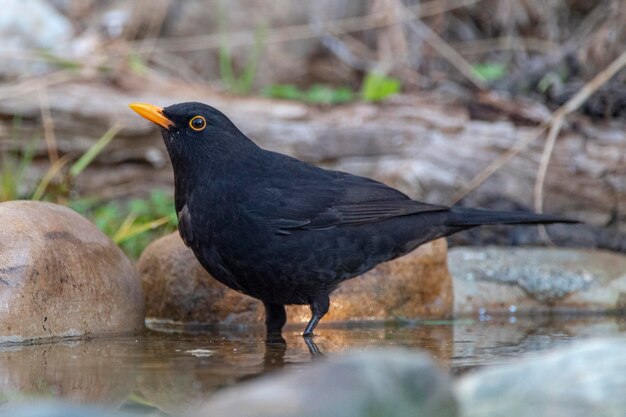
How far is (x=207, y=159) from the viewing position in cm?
493

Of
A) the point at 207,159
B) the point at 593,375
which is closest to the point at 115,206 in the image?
the point at 207,159

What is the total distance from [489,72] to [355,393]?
684 centimetres

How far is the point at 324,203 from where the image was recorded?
496 centimetres

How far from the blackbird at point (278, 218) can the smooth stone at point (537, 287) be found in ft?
3.24

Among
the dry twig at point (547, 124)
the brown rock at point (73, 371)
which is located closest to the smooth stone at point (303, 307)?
the brown rock at point (73, 371)

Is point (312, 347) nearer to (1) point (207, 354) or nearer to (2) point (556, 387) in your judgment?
(1) point (207, 354)

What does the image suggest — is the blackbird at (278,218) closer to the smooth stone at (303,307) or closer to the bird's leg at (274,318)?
the bird's leg at (274,318)

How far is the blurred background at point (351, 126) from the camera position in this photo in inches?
279

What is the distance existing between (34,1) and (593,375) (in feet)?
25.1

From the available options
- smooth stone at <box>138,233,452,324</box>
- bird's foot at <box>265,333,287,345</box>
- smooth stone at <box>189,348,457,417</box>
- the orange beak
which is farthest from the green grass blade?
smooth stone at <box>189,348,457,417</box>

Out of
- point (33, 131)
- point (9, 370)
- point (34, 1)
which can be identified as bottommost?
point (9, 370)

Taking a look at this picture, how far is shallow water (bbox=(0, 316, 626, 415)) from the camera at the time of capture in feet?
11.4

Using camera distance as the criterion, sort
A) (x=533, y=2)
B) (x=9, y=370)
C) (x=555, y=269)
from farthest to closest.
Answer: (x=533, y=2)
(x=555, y=269)
(x=9, y=370)

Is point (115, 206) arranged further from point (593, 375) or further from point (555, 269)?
point (593, 375)
